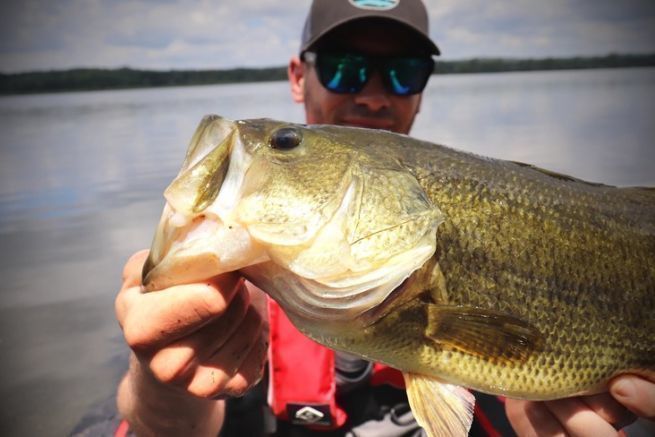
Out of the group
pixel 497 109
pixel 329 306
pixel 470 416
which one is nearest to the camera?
pixel 329 306

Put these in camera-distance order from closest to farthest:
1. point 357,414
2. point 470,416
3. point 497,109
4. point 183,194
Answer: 1. point 183,194
2. point 470,416
3. point 357,414
4. point 497,109

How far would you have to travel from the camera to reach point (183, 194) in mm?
1290

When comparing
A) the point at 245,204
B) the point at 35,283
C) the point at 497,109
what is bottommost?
the point at 497,109

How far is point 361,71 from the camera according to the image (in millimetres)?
3447

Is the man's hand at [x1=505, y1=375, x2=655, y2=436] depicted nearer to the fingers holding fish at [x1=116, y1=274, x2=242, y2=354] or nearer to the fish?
the fish

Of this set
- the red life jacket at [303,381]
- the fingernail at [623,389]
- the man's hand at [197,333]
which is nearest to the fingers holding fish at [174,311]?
the man's hand at [197,333]

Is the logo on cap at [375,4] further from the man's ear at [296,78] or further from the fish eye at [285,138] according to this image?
the fish eye at [285,138]

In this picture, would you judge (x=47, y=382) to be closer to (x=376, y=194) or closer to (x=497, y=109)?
(x=376, y=194)

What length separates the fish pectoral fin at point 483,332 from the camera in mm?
1535

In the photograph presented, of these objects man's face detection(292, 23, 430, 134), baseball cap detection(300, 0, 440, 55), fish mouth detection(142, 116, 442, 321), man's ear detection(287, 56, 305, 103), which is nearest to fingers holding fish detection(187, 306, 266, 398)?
fish mouth detection(142, 116, 442, 321)

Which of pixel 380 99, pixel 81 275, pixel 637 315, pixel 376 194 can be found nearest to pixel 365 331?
pixel 376 194

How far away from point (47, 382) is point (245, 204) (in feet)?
13.7

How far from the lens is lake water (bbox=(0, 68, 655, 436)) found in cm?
444

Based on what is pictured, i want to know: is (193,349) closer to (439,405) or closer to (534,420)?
Answer: (439,405)
